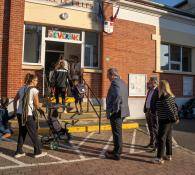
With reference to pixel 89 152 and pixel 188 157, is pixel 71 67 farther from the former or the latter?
pixel 188 157

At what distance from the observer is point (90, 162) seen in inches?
277

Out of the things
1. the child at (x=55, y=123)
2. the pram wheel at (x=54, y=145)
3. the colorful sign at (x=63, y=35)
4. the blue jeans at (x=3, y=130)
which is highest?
the colorful sign at (x=63, y=35)

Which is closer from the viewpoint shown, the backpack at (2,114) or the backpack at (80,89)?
the backpack at (2,114)

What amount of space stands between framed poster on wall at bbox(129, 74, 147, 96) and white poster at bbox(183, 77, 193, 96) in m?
3.11

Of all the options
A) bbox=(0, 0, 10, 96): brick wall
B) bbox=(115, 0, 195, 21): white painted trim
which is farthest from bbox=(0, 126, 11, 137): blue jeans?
bbox=(115, 0, 195, 21): white painted trim

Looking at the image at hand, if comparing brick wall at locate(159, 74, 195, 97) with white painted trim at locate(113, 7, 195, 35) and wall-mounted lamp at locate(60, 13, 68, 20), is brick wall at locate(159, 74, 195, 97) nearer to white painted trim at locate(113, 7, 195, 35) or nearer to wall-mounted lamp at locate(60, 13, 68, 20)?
white painted trim at locate(113, 7, 195, 35)

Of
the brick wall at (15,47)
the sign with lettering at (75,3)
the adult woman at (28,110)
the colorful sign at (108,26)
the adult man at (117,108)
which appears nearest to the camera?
the adult woman at (28,110)

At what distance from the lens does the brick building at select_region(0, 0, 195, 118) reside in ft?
39.4

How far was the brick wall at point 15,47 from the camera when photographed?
11.8 meters

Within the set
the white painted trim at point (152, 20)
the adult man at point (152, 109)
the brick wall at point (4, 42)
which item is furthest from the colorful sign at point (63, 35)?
the adult man at point (152, 109)

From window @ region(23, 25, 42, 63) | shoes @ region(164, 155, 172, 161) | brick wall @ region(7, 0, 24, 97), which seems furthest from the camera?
window @ region(23, 25, 42, 63)

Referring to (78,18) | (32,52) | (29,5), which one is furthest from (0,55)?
(78,18)

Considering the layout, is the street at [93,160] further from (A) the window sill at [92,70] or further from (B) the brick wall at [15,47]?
(A) the window sill at [92,70]

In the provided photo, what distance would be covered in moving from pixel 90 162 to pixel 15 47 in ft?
21.4
